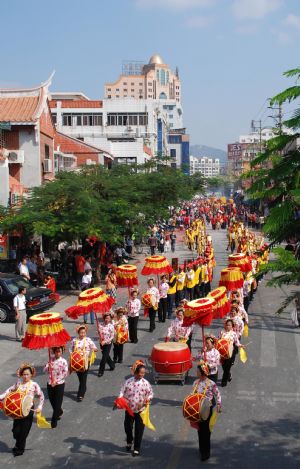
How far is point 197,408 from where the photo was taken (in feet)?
28.9

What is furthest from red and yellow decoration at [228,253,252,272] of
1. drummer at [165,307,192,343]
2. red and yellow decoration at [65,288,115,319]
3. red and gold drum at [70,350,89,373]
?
red and gold drum at [70,350,89,373]

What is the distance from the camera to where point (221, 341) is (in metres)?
12.0

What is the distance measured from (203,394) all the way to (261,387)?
3600 millimetres

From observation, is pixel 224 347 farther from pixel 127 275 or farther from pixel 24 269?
pixel 24 269

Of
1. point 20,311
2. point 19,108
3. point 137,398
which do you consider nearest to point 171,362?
point 137,398

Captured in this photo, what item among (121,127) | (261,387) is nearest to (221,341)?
(261,387)

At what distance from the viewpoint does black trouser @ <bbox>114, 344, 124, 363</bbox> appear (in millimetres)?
14009

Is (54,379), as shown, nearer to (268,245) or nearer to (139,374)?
(139,374)

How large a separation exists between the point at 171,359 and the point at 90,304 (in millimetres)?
2499

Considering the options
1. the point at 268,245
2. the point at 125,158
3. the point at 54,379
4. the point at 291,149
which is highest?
the point at 125,158

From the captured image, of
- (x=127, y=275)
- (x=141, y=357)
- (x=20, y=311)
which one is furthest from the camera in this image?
(x=127, y=275)

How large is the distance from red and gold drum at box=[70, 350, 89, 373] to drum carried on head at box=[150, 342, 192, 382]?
1733mm

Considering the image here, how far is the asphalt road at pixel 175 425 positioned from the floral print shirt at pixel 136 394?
759 millimetres

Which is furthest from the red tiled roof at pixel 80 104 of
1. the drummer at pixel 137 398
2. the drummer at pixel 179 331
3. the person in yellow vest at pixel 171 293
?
the drummer at pixel 137 398
